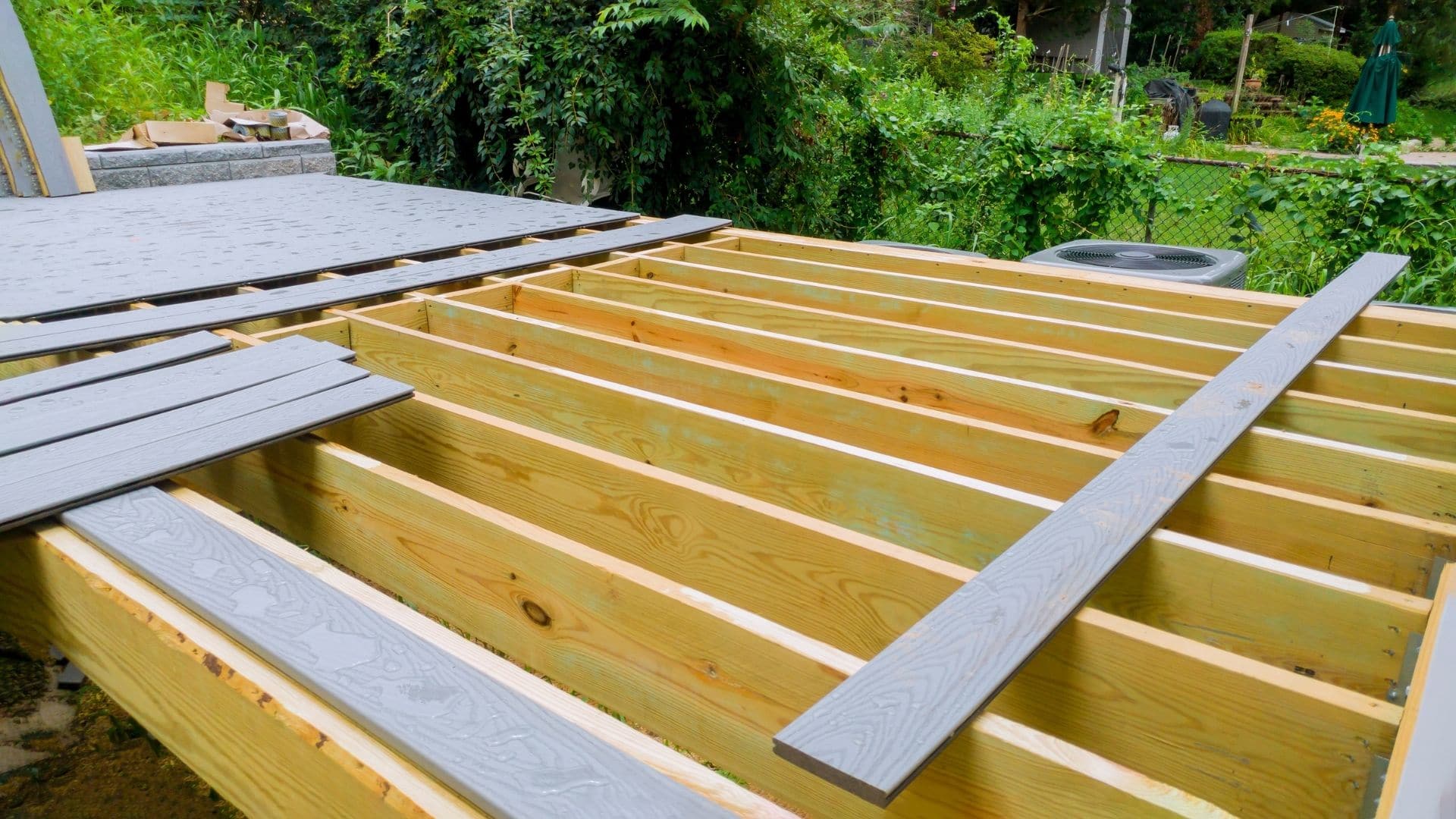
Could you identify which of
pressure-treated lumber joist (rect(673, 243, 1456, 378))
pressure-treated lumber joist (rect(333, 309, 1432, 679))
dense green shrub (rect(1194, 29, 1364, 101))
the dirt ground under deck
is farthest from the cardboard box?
dense green shrub (rect(1194, 29, 1364, 101))

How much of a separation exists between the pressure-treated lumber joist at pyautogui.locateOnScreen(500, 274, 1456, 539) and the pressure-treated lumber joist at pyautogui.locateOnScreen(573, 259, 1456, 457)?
0.12 meters

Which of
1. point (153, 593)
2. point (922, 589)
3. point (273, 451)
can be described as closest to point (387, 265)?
point (273, 451)

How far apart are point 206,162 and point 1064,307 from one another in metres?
4.96

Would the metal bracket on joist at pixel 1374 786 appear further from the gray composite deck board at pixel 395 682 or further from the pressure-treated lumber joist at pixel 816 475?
the gray composite deck board at pixel 395 682

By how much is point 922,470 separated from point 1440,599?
2.27 ft

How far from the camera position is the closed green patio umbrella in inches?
428

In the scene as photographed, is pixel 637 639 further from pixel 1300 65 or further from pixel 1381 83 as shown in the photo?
pixel 1300 65

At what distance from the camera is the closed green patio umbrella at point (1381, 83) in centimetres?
1088

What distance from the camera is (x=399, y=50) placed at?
6242 mm

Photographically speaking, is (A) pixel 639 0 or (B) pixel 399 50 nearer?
(A) pixel 639 0

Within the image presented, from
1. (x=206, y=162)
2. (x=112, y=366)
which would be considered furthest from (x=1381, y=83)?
(x=112, y=366)

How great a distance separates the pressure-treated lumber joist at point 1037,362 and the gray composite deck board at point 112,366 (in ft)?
3.88

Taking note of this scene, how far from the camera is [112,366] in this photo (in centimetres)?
203

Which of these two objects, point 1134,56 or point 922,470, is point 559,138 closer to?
point 922,470
